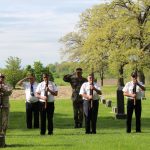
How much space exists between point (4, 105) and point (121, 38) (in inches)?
1798

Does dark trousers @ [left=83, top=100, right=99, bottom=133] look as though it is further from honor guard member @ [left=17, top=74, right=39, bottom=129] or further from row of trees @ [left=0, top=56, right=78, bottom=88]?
row of trees @ [left=0, top=56, right=78, bottom=88]

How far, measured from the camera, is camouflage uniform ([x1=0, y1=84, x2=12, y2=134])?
16422 mm

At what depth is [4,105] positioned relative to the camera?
656 inches

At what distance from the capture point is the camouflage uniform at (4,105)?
16.4 meters

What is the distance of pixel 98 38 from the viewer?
6300 cm

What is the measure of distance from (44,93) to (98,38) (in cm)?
4507

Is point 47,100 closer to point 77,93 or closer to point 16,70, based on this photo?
point 77,93

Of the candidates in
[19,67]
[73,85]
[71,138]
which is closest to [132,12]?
[19,67]

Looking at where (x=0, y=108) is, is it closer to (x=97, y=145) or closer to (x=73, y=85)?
(x=97, y=145)

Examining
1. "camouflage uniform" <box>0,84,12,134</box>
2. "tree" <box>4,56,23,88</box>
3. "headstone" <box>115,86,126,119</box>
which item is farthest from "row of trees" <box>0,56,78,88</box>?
"camouflage uniform" <box>0,84,12,134</box>

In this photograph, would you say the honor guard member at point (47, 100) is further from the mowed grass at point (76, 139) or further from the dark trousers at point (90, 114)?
the dark trousers at point (90, 114)

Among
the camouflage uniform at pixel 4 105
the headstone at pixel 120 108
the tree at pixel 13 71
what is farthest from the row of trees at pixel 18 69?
the camouflage uniform at pixel 4 105

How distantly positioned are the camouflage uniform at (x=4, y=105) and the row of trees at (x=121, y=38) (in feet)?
142

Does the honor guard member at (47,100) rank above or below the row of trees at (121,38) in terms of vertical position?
below
